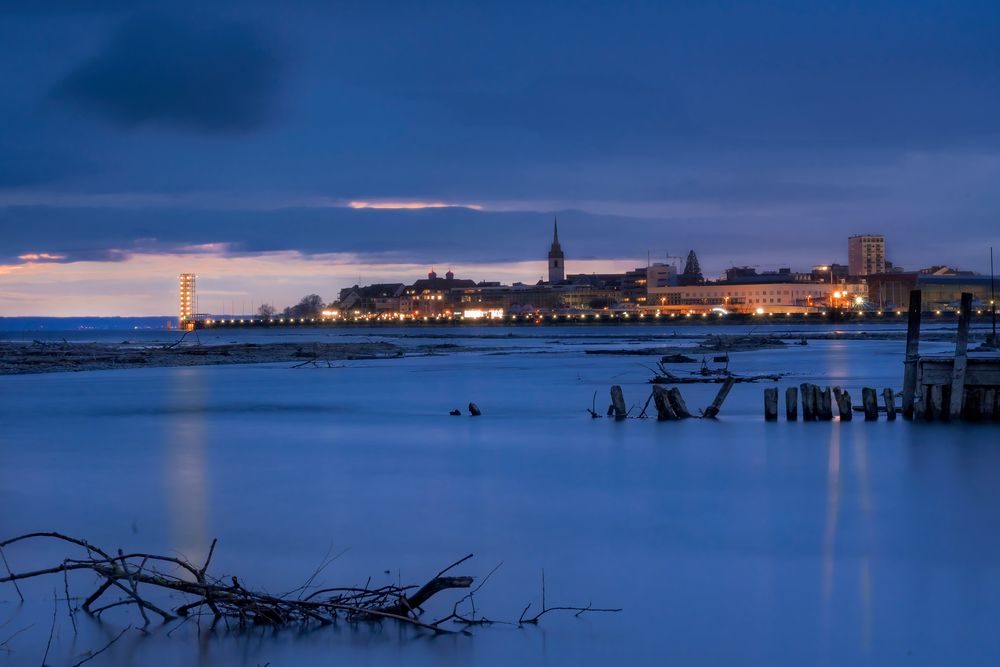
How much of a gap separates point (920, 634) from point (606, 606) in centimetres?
184

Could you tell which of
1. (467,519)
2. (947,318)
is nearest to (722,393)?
(467,519)

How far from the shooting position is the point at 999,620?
242 inches

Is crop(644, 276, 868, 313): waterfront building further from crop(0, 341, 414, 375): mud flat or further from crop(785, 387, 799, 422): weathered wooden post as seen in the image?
crop(785, 387, 799, 422): weathered wooden post

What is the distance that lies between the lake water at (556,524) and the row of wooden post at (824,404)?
1.20 feet

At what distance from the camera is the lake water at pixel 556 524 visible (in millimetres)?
5773

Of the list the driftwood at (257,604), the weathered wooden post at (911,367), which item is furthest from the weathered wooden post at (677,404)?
the driftwood at (257,604)

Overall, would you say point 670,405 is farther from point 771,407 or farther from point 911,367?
point 911,367

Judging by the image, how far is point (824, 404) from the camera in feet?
55.0

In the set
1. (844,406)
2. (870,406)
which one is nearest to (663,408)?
(844,406)

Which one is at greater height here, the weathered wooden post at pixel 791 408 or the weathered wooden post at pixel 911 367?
the weathered wooden post at pixel 911 367

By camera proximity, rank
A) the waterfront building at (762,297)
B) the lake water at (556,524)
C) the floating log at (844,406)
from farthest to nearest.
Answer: the waterfront building at (762,297) → the floating log at (844,406) → the lake water at (556,524)

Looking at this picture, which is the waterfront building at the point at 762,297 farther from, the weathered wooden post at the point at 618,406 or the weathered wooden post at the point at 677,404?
the weathered wooden post at the point at 677,404

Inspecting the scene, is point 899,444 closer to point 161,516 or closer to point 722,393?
point 722,393

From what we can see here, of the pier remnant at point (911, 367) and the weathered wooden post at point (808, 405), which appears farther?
the weathered wooden post at point (808, 405)
